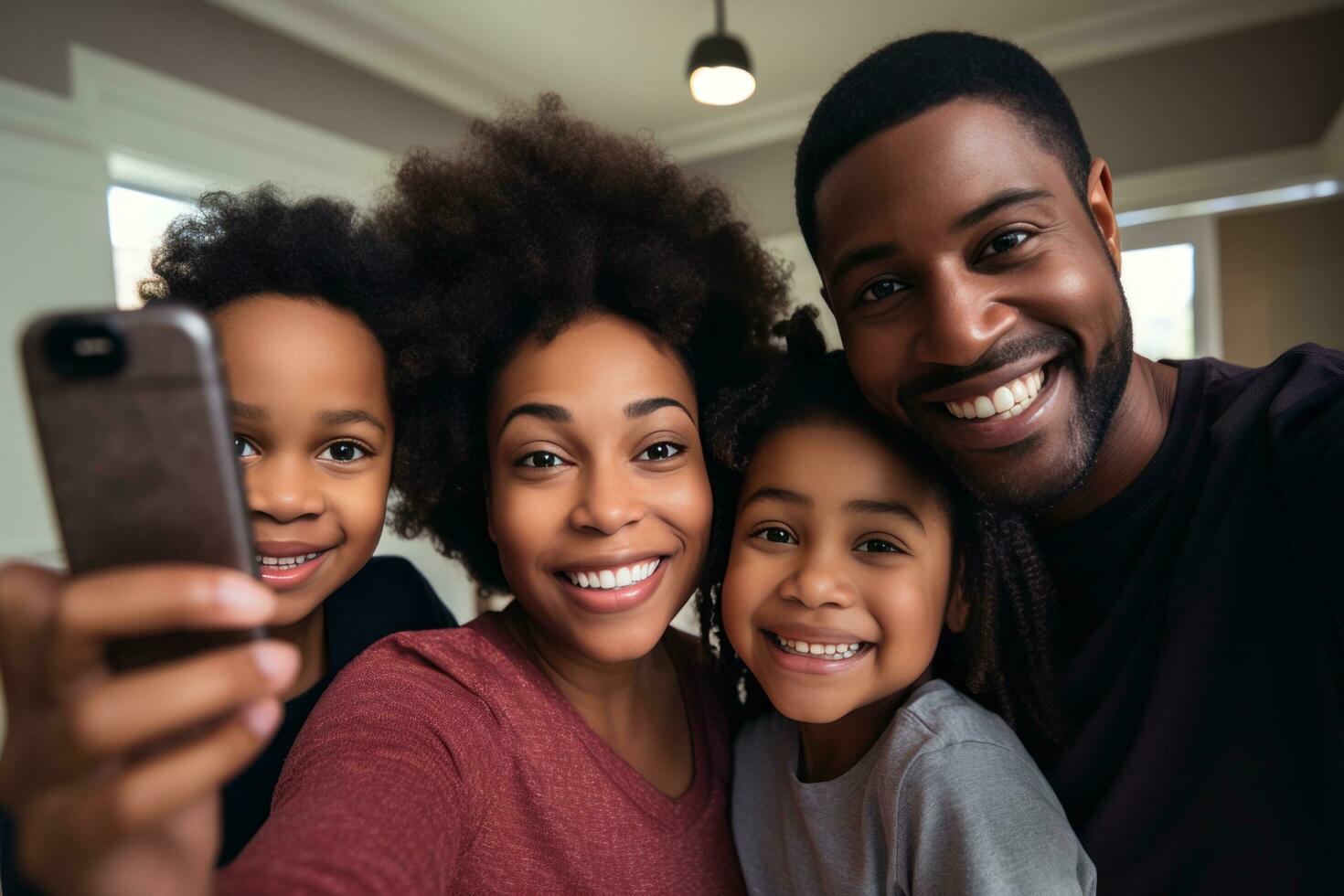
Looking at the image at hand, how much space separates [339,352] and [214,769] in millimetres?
876

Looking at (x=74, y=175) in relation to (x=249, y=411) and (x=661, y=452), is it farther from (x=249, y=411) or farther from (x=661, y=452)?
(x=661, y=452)

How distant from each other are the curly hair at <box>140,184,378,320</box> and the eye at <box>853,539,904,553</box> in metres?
0.84

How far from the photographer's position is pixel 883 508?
116 cm

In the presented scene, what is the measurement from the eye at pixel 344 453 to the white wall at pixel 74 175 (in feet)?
4.72

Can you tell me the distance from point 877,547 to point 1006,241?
1.49 feet

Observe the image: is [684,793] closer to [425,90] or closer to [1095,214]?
[1095,214]

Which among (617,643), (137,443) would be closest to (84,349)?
(137,443)

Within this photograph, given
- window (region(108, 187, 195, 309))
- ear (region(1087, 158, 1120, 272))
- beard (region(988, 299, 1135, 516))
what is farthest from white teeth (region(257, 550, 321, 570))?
window (region(108, 187, 195, 309))

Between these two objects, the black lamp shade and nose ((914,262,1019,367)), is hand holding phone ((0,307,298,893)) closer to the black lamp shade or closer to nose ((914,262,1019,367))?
nose ((914,262,1019,367))

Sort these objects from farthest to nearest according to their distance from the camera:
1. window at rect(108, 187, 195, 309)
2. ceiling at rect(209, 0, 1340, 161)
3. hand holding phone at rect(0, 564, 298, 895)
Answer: ceiling at rect(209, 0, 1340, 161) → window at rect(108, 187, 195, 309) → hand holding phone at rect(0, 564, 298, 895)

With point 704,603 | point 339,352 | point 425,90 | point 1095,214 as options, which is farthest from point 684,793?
point 425,90

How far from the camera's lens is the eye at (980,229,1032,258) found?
1116 millimetres

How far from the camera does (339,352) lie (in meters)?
1.24

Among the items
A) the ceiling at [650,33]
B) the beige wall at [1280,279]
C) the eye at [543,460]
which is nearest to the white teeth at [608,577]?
the eye at [543,460]
